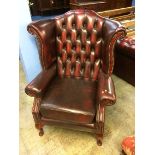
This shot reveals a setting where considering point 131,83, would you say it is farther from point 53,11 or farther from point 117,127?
point 53,11

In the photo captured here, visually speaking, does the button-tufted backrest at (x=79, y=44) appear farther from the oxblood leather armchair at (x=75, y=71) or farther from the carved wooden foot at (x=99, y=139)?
the carved wooden foot at (x=99, y=139)

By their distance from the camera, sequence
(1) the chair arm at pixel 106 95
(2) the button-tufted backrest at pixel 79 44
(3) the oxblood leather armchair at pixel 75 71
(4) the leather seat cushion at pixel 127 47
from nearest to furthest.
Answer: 1. (1) the chair arm at pixel 106 95
2. (3) the oxblood leather armchair at pixel 75 71
3. (2) the button-tufted backrest at pixel 79 44
4. (4) the leather seat cushion at pixel 127 47

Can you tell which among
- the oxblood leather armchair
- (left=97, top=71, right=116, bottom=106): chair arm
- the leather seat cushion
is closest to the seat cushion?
the oxblood leather armchair

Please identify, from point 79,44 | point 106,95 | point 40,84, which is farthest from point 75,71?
point 106,95

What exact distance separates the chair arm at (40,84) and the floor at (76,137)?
Result: 481mm

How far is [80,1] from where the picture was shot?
12.9ft

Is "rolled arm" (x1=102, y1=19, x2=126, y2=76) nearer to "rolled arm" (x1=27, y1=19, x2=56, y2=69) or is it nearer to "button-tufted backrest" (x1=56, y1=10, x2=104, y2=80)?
"button-tufted backrest" (x1=56, y1=10, x2=104, y2=80)

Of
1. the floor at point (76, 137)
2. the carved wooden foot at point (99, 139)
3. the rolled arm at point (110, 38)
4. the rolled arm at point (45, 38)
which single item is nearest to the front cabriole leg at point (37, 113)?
the floor at point (76, 137)

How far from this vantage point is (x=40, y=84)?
5.32ft

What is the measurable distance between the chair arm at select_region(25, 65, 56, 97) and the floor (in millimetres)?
481

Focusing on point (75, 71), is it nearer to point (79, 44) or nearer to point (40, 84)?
point (79, 44)

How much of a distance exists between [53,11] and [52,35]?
9.16 feet

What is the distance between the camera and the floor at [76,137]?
64.6 inches
